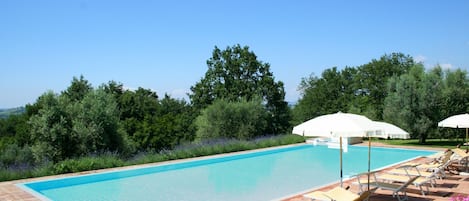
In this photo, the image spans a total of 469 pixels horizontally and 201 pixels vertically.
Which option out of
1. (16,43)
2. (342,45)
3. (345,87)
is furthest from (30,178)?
(345,87)

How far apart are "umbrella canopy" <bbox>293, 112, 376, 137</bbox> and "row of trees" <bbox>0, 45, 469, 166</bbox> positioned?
9258 mm

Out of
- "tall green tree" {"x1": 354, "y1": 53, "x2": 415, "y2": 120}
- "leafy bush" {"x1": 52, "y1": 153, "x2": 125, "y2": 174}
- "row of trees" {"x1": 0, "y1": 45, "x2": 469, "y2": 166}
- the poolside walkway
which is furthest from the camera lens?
"tall green tree" {"x1": 354, "y1": 53, "x2": 415, "y2": 120}

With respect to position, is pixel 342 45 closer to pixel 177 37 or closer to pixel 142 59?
pixel 177 37

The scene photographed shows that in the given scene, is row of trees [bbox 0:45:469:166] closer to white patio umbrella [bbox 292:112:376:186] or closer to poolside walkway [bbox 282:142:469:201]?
poolside walkway [bbox 282:142:469:201]

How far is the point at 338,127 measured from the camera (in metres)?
6.74

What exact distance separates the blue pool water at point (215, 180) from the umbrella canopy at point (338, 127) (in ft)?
10.0

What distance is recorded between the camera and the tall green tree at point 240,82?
3056 centimetres

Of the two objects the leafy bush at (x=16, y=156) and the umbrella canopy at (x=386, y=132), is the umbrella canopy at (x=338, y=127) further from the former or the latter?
the leafy bush at (x=16, y=156)

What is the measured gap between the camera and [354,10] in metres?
18.5

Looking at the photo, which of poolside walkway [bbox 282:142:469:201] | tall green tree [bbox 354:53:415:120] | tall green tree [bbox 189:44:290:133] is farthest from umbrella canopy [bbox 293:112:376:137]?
tall green tree [bbox 354:53:415:120]

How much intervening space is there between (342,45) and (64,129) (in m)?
17.0

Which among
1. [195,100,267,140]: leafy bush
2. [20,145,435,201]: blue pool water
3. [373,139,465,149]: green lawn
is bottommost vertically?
[20,145,435,201]: blue pool water

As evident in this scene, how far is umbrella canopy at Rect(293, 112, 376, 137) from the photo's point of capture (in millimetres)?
6637

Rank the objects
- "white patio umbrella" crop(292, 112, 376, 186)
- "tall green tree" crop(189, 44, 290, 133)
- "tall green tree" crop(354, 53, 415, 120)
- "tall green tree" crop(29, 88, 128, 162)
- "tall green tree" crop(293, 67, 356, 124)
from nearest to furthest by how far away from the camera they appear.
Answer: "white patio umbrella" crop(292, 112, 376, 186), "tall green tree" crop(29, 88, 128, 162), "tall green tree" crop(293, 67, 356, 124), "tall green tree" crop(189, 44, 290, 133), "tall green tree" crop(354, 53, 415, 120)
